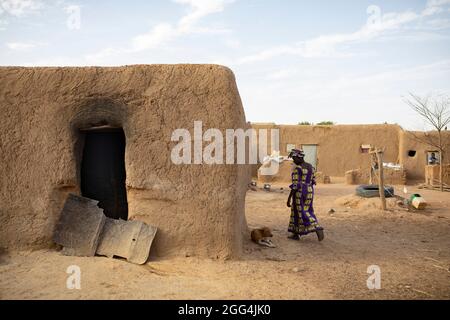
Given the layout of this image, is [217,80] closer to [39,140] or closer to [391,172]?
[39,140]

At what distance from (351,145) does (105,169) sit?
14.5 m

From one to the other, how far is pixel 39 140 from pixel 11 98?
655 millimetres

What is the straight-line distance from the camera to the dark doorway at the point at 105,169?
5.63 metres

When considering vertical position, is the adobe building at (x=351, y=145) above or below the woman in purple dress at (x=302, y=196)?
above

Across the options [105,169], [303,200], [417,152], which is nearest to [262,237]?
[303,200]

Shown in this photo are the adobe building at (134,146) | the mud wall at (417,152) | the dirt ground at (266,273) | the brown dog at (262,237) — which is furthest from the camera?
the mud wall at (417,152)

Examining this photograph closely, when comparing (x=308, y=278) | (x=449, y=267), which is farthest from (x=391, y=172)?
(x=308, y=278)

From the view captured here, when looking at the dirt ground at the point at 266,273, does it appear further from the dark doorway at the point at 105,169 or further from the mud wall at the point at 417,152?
the mud wall at the point at 417,152

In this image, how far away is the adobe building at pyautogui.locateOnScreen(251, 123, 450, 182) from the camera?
17.4 meters

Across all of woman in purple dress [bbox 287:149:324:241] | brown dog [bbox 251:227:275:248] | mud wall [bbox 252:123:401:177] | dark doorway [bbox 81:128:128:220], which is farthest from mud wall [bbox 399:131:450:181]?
dark doorway [bbox 81:128:128:220]

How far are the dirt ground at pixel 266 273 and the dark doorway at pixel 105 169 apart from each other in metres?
1.23

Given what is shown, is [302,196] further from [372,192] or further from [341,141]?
[341,141]

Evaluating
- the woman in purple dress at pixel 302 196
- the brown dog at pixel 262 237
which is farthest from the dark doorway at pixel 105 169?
the woman in purple dress at pixel 302 196

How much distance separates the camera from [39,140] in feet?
15.8
